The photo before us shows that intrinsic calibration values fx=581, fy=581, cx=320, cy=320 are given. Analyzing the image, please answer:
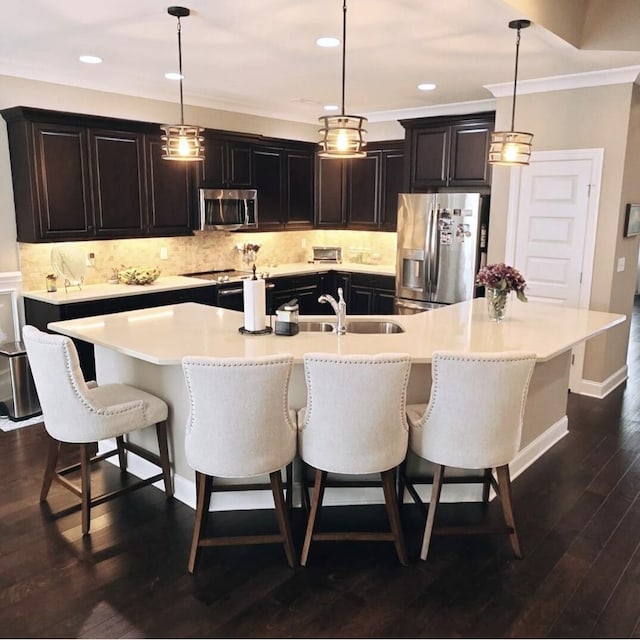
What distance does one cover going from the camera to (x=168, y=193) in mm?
5633

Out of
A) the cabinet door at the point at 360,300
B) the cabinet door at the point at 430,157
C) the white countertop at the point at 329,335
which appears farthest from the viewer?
the cabinet door at the point at 360,300

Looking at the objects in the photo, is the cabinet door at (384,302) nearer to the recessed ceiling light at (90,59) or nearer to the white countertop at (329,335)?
the white countertop at (329,335)

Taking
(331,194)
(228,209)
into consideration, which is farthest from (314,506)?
(331,194)

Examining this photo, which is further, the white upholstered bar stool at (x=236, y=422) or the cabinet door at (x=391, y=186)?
the cabinet door at (x=391, y=186)

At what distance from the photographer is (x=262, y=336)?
10.5 ft

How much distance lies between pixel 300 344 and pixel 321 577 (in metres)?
1.11

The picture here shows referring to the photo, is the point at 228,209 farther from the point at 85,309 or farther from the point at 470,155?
the point at 470,155

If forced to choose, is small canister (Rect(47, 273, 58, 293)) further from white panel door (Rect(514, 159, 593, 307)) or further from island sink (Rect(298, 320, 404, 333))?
white panel door (Rect(514, 159, 593, 307))

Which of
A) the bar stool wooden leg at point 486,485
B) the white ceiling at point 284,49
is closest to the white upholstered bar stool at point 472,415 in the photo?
the bar stool wooden leg at point 486,485

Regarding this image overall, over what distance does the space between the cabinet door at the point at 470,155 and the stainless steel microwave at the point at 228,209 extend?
214cm

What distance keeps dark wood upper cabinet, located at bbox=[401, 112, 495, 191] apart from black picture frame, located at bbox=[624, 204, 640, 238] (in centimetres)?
132

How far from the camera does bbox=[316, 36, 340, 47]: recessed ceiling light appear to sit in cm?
372

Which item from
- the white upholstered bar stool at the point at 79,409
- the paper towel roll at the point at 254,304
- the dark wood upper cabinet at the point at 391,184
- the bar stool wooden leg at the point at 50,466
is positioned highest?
the dark wood upper cabinet at the point at 391,184

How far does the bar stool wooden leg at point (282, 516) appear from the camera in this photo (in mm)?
2693
